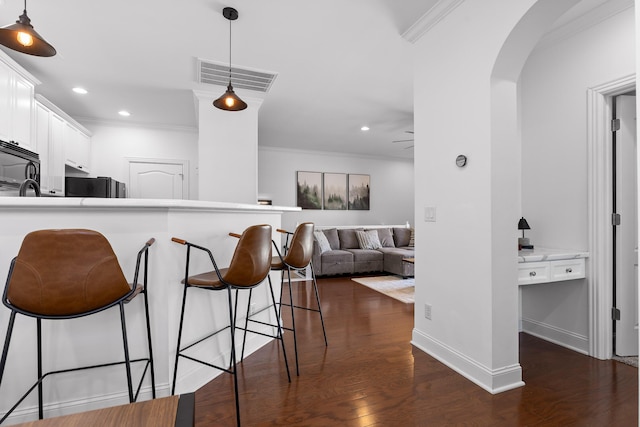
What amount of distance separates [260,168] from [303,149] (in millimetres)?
1068

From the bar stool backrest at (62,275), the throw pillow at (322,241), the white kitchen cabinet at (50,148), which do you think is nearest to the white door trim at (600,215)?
the bar stool backrest at (62,275)

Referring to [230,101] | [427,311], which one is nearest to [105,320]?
[230,101]

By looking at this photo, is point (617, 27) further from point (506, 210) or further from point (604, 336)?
point (604, 336)

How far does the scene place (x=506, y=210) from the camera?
197 centimetres

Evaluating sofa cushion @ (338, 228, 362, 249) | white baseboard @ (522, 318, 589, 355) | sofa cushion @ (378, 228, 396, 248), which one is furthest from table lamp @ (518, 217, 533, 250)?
sofa cushion @ (378, 228, 396, 248)

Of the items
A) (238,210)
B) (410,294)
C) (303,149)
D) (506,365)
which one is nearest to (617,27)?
(506,365)

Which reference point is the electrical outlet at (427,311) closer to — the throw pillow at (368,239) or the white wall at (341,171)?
the throw pillow at (368,239)

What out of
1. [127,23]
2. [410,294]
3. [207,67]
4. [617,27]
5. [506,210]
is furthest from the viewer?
[410,294]

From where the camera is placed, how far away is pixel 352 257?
18.8ft

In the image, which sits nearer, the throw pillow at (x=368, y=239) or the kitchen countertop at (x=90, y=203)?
the kitchen countertop at (x=90, y=203)

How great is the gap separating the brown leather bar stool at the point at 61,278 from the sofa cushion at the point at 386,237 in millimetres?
5806

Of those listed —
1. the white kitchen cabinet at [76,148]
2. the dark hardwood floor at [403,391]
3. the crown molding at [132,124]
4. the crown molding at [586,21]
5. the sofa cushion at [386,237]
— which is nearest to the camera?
the dark hardwood floor at [403,391]

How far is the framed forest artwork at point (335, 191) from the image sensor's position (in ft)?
24.1

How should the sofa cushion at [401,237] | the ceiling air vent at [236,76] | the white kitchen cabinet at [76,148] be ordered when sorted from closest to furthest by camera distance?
the ceiling air vent at [236,76], the white kitchen cabinet at [76,148], the sofa cushion at [401,237]
